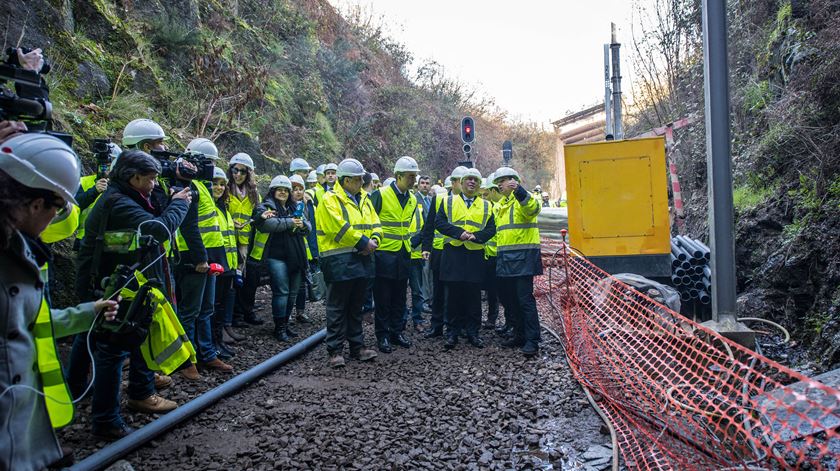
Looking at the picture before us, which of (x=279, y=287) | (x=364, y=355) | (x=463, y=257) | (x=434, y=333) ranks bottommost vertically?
(x=434, y=333)

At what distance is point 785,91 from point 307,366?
7136mm

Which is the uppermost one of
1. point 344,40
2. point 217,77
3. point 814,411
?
point 344,40

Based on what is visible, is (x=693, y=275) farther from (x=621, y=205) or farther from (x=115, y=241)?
(x=115, y=241)

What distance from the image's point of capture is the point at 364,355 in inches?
229

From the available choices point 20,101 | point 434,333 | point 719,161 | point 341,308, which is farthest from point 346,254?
point 719,161

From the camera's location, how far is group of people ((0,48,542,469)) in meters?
1.83

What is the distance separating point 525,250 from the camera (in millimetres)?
6086

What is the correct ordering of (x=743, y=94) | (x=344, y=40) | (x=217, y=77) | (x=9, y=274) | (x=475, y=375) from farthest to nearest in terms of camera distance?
(x=344, y=40), (x=217, y=77), (x=743, y=94), (x=475, y=375), (x=9, y=274)

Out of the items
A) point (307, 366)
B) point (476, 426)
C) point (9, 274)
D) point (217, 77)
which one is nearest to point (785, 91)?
point (476, 426)

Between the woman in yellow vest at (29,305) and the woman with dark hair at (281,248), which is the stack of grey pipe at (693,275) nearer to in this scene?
the woman with dark hair at (281,248)

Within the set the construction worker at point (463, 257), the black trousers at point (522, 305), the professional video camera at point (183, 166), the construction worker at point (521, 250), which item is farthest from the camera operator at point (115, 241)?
the black trousers at point (522, 305)

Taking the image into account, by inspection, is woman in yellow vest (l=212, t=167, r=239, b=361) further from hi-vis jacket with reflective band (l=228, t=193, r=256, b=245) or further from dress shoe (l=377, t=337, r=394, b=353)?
dress shoe (l=377, t=337, r=394, b=353)

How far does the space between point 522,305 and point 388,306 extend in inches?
62.4

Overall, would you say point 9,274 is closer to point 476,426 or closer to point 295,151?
point 476,426
